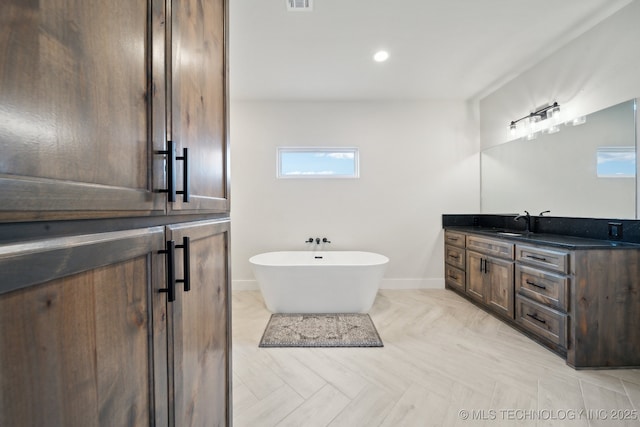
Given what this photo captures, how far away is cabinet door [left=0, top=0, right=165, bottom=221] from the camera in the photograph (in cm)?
31

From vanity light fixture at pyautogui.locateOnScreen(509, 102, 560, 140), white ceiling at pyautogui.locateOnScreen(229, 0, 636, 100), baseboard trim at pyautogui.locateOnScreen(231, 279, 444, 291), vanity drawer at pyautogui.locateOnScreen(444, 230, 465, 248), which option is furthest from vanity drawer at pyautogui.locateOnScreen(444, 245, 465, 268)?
white ceiling at pyautogui.locateOnScreen(229, 0, 636, 100)

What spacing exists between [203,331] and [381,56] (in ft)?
9.38

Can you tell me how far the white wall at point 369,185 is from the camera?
11.4 feet

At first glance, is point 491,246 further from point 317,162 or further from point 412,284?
point 317,162

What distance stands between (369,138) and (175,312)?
3.38 meters

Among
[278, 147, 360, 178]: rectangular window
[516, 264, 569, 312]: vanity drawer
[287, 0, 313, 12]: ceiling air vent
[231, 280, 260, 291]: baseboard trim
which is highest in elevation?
[287, 0, 313, 12]: ceiling air vent

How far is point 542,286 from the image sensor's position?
79.9 inches

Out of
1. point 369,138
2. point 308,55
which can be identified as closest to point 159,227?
point 308,55

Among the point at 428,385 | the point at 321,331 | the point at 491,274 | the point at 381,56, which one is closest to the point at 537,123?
the point at 491,274

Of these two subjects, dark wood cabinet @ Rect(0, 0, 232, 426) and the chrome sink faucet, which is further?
the chrome sink faucet

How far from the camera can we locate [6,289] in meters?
0.29

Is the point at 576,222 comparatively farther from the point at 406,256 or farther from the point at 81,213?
the point at 81,213

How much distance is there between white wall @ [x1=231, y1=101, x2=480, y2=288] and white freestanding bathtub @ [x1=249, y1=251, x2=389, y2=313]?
0.92 m

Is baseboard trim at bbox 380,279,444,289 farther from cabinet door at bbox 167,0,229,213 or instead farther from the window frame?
cabinet door at bbox 167,0,229,213
